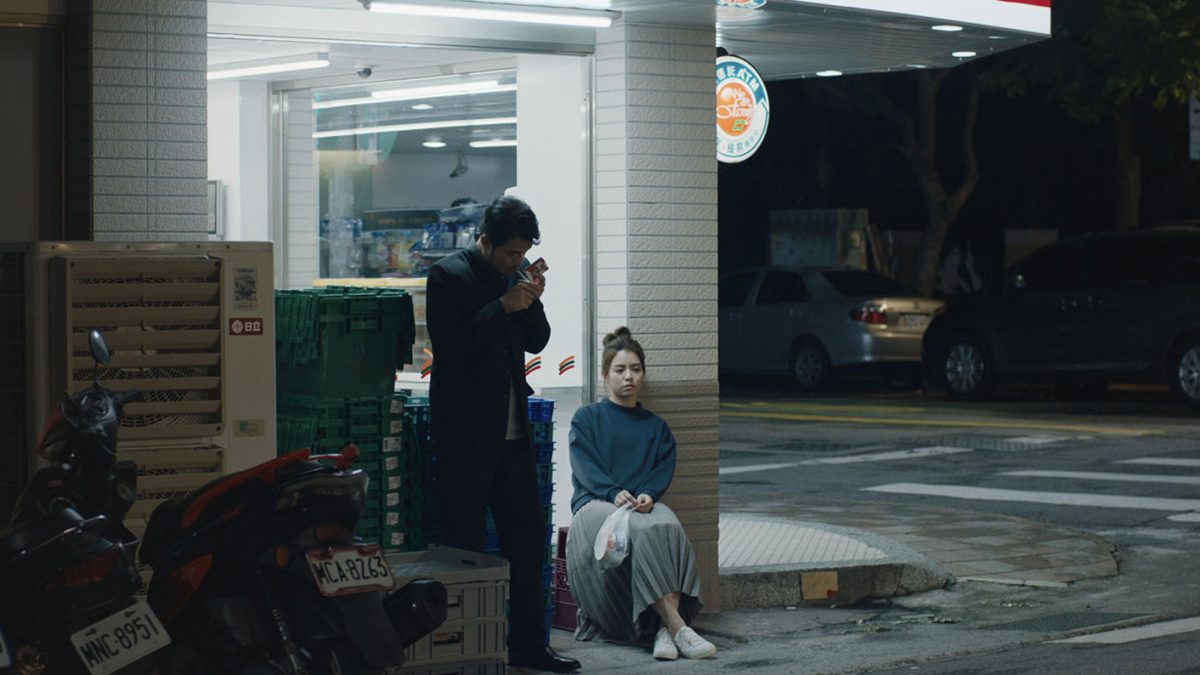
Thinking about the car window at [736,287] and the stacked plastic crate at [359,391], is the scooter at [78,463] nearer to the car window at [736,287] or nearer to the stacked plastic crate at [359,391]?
the stacked plastic crate at [359,391]

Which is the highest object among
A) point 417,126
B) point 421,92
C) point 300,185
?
point 421,92

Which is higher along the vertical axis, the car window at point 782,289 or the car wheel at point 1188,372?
the car window at point 782,289

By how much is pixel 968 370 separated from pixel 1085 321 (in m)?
1.84

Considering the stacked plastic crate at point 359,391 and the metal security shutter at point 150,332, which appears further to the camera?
the stacked plastic crate at point 359,391

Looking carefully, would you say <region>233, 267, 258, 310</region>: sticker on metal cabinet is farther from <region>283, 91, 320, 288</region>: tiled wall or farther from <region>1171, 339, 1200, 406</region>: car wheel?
<region>1171, 339, 1200, 406</region>: car wheel

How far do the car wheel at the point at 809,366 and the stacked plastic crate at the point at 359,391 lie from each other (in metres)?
15.8

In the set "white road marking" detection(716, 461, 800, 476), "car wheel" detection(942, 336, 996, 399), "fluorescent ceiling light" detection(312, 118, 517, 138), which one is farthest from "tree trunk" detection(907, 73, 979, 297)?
"fluorescent ceiling light" detection(312, 118, 517, 138)

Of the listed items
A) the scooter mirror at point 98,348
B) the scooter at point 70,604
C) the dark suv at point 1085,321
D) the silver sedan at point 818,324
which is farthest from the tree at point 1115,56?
the scooter at point 70,604

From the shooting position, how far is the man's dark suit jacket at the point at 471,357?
728cm

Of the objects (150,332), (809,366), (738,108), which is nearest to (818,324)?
(809,366)

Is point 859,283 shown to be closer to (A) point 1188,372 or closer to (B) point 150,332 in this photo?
(A) point 1188,372

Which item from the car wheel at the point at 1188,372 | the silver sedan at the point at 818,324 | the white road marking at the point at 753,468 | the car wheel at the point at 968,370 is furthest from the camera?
the silver sedan at the point at 818,324

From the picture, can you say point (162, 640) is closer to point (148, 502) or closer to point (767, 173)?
point (148, 502)

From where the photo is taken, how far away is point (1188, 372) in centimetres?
1856
